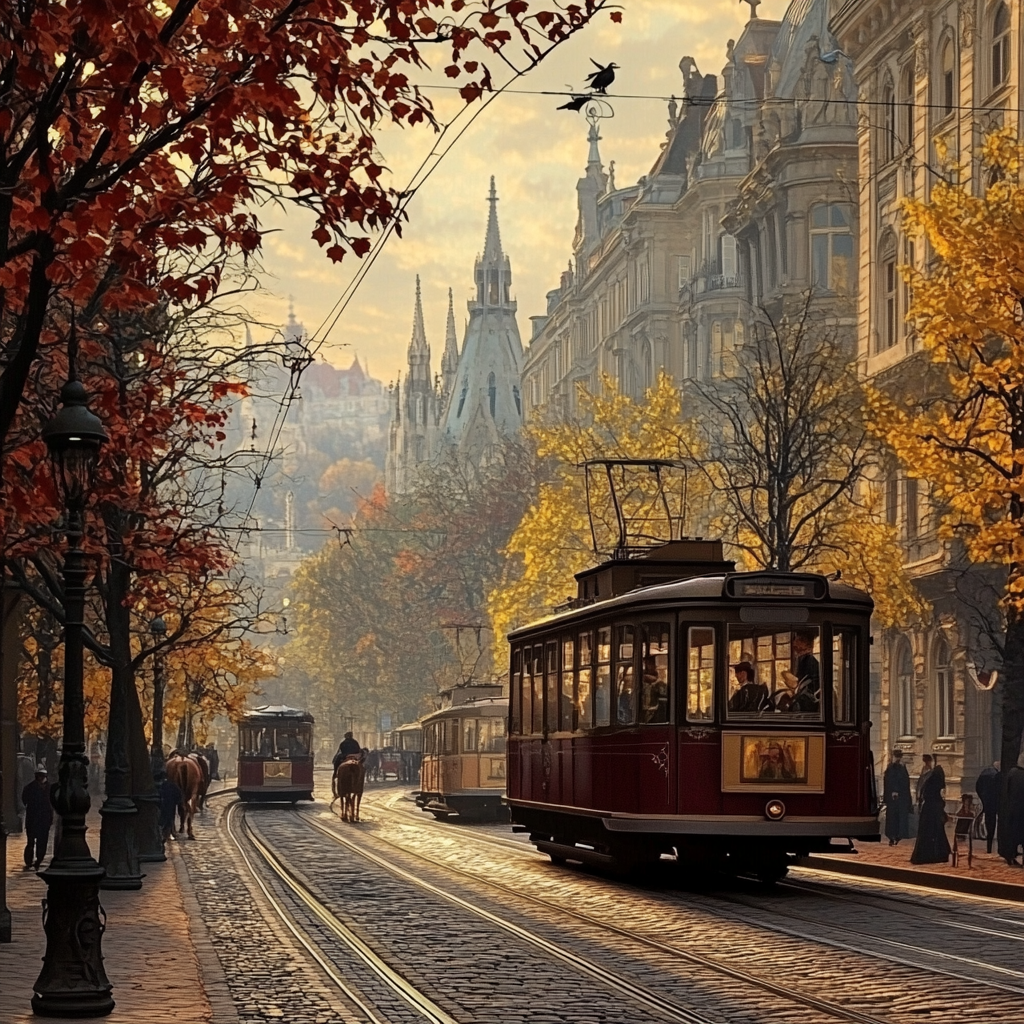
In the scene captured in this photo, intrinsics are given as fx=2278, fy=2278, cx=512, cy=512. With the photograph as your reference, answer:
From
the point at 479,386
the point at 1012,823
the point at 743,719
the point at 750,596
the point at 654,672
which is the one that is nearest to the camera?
the point at 743,719

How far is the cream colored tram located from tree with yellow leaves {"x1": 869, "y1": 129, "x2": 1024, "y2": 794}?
19.9m

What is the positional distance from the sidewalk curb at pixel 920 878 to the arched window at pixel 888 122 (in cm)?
2476

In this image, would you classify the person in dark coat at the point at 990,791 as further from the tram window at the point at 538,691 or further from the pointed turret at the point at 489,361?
the pointed turret at the point at 489,361

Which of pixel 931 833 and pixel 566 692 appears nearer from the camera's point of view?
pixel 566 692

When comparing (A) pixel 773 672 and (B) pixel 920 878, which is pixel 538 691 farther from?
(A) pixel 773 672

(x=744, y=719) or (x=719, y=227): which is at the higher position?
(x=719, y=227)

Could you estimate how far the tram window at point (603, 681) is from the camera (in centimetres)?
2467

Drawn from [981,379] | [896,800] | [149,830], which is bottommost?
[149,830]

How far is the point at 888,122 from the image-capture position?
173ft

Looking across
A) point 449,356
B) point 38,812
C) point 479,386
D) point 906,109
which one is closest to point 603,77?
point 38,812

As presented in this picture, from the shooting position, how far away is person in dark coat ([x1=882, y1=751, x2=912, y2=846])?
36500mm

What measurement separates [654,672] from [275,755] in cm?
4045

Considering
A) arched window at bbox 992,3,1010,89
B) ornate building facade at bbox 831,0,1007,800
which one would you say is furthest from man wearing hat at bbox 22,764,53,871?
arched window at bbox 992,3,1010,89

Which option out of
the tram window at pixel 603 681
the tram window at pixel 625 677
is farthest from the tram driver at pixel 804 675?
the tram window at pixel 603 681
